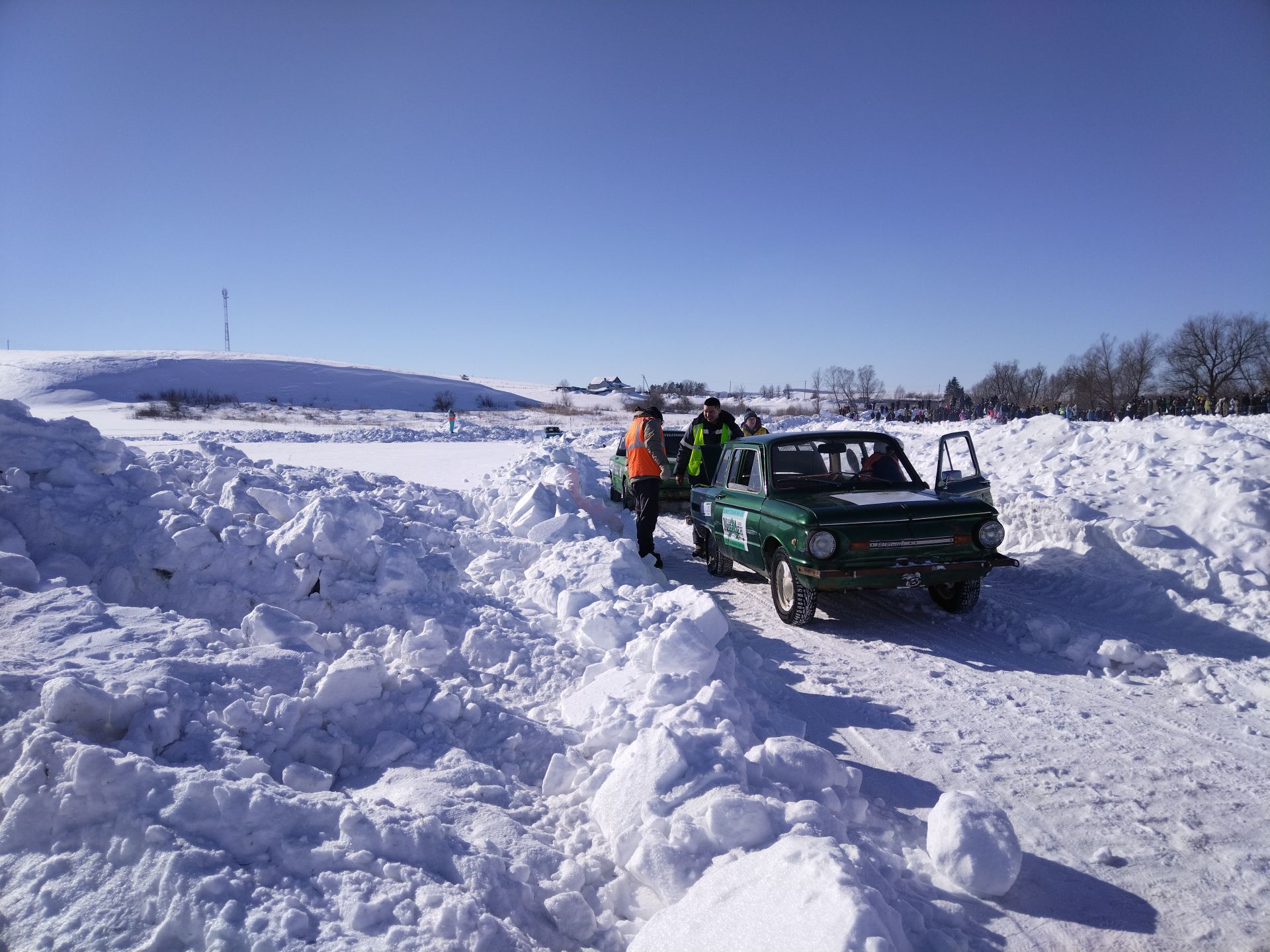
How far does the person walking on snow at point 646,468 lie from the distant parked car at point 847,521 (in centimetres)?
76

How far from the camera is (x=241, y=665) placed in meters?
3.69

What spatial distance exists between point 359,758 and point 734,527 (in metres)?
4.62

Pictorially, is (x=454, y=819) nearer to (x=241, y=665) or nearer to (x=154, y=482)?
(x=241, y=665)

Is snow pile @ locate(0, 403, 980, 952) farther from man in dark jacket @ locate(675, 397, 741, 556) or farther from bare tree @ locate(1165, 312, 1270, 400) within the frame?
bare tree @ locate(1165, 312, 1270, 400)

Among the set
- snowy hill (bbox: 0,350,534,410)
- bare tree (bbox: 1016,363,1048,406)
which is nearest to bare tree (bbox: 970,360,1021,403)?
bare tree (bbox: 1016,363,1048,406)

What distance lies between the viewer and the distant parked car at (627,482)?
11.4 metres

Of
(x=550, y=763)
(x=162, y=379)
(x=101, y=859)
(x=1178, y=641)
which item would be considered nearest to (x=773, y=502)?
(x=1178, y=641)

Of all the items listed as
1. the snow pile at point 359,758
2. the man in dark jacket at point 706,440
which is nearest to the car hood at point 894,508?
the snow pile at point 359,758

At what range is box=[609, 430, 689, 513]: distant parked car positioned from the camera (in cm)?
1141

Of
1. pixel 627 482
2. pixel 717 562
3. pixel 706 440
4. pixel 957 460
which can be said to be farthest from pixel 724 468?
pixel 957 460

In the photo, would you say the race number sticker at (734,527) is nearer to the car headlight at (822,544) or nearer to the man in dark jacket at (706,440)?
the car headlight at (822,544)

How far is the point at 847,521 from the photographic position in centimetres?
582

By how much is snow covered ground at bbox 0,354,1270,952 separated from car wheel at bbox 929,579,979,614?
16cm

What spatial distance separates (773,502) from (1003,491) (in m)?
4.44
